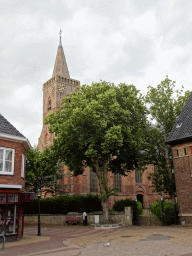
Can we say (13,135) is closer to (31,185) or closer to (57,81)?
(31,185)

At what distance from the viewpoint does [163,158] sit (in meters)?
27.8

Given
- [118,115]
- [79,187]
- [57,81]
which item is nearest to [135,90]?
[118,115]

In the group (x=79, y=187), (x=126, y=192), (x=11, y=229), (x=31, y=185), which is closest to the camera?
(x=11, y=229)

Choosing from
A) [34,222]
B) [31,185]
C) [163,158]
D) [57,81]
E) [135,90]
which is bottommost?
[34,222]

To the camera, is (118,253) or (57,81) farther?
(57,81)

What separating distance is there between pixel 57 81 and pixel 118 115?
34.4 metres

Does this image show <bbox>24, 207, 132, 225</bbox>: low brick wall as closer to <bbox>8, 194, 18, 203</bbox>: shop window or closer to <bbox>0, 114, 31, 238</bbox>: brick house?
<bbox>0, 114, 31, 238</bbox>: brick house

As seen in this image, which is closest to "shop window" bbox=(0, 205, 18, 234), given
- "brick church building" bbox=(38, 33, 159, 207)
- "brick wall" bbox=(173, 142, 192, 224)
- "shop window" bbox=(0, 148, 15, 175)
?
"shop window" bbox=(0, 148, 15, 175)

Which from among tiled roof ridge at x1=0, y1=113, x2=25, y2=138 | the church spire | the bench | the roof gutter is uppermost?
the church spire

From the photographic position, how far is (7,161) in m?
15.5

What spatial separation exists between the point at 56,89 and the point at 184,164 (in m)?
37.5

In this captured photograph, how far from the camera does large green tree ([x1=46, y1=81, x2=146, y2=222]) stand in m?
20.8

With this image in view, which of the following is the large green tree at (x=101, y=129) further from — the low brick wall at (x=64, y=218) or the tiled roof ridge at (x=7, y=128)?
the tiled roof ridge at (x=7, y=128)

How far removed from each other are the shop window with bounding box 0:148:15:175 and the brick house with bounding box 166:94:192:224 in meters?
13.8
